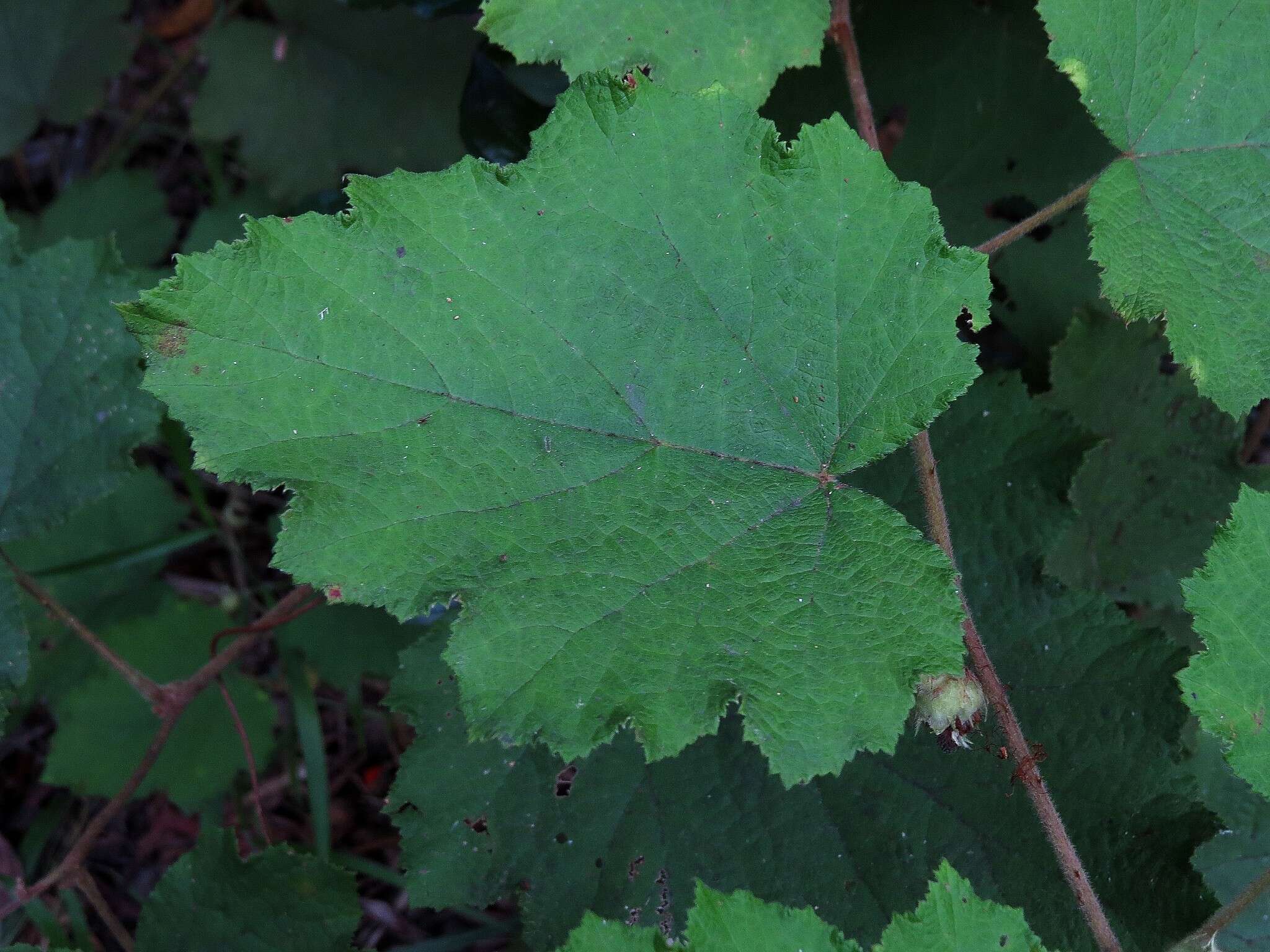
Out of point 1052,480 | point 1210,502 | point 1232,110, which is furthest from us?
point 1210,502

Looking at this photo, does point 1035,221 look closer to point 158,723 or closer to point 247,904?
point 247,904

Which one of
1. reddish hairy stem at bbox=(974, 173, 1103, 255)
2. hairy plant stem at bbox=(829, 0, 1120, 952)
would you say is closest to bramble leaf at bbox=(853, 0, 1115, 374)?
reddish hairy stem at bbox=(974, 173, 1103, 255)

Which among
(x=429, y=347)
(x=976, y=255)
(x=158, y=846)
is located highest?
(x=976, y=255)

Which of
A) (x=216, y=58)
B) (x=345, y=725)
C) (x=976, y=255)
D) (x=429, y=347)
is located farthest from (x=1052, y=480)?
(x=216, y=58)

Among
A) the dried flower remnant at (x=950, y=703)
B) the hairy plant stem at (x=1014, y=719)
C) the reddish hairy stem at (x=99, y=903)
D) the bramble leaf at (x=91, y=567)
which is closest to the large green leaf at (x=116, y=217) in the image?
the bramble leaf at (x=91, y=567)

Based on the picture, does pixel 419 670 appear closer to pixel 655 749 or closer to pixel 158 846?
pixel 655 749
